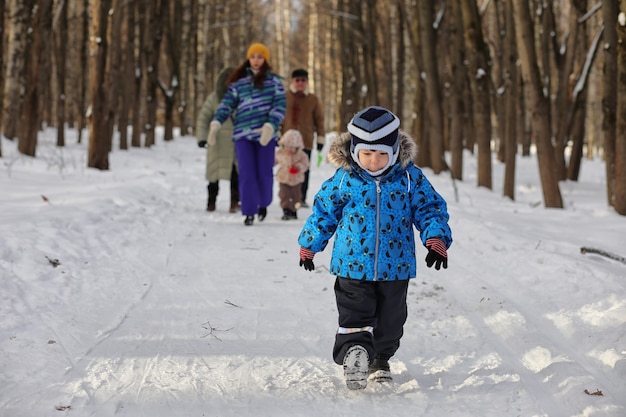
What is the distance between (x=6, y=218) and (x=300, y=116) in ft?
17.3

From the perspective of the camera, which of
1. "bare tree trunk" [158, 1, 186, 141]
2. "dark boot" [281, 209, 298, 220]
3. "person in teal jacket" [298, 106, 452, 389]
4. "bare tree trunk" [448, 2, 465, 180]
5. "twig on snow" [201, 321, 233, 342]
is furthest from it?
"bare tree trunk" [158, 1, 186, 141]

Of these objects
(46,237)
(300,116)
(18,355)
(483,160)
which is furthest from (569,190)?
(18,355)

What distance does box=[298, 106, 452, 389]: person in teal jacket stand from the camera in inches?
129

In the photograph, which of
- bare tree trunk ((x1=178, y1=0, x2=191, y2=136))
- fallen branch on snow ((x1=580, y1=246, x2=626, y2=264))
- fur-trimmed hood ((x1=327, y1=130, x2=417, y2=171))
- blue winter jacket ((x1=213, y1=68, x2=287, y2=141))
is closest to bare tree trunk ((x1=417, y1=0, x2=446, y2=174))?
blue winter jacket ((x1=213, y1=68, x2=287, y2=141))

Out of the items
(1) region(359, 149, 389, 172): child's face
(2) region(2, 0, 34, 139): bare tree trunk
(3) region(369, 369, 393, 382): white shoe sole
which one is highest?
(2) region(2, 0, 34, 139): bare tree trunk

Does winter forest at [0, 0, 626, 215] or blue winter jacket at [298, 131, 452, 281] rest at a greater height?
winter forest at [0, 0, 626, 215]

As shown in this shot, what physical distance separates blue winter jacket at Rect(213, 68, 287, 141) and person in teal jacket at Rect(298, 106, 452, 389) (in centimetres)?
456

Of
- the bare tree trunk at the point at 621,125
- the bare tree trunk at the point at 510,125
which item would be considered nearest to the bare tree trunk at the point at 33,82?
the bare tree trunk at the point at 510,125

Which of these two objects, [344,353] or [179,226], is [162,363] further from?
[179,226]

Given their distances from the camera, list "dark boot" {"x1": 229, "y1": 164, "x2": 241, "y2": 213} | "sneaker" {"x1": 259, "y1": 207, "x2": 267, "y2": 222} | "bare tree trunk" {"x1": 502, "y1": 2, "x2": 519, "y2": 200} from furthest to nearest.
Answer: "bare tree trunk" {"x1": 502, "y1": 2, "x2": 519, "y2": 200}, "dark boot" {"x1": 229, "y1": 164, "x2": 241, "y2": 213}, "sneaker" {"x1": 259, "y1": 207, "x2": 267, "y2": 222}

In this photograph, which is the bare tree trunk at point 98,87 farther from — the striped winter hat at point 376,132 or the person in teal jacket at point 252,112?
the striped winter hat at point 376,132

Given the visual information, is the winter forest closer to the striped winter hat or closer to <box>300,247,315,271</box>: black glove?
the striped winter hat

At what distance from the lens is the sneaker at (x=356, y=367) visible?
3.18 metres

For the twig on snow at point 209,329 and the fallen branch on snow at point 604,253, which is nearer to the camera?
the twig on snow at point 209,329
